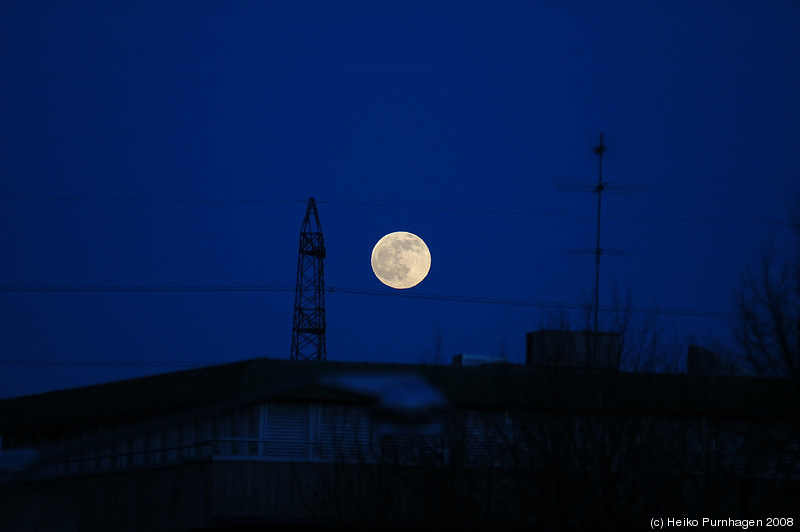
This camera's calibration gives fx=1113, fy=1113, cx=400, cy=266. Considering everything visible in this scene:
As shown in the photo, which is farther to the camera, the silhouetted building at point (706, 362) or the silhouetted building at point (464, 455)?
the silhouetted building at point (706, 362)

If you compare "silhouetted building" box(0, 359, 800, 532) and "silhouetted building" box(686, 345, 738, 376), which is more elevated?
"silhouetted building" box(686, 345, 738, 376)

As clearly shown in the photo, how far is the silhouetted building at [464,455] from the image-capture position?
2391cm

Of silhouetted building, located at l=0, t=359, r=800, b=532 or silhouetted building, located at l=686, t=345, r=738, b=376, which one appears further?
silhouetted building, located at l=686, t=345, r=738, b=376

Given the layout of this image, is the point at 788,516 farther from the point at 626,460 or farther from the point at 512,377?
the point at 512,377

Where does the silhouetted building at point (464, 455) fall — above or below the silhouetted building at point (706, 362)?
below

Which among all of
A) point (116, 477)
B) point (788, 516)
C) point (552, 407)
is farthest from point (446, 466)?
point (116, 477)

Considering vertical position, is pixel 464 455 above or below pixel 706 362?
below

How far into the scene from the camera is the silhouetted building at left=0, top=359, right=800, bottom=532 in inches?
941

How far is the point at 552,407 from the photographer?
84.0 feet

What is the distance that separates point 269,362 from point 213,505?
3822 millimetres

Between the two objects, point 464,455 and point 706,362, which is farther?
point 706,362

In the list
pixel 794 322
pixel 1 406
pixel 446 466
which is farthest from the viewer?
pixel 1 406

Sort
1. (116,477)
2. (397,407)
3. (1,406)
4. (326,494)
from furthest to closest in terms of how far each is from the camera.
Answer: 1. (1,406)
2. (116,477)
3. (326,494)
4. (397,407)

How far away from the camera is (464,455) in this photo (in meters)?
24.9
